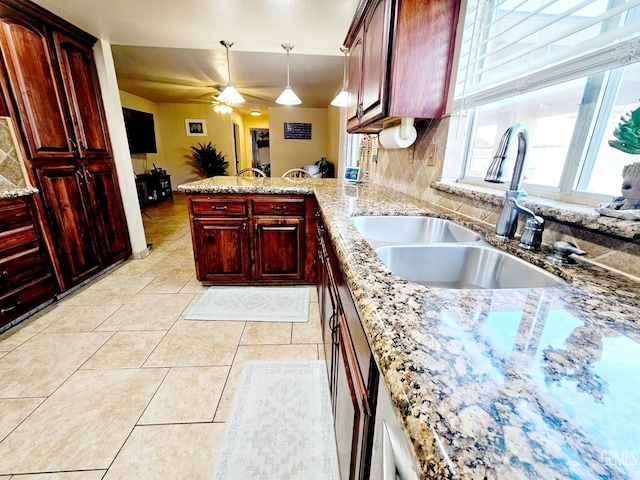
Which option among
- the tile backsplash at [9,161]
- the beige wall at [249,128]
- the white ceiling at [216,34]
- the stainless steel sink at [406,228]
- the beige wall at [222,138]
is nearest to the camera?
the stainless steel sink at [406,228]

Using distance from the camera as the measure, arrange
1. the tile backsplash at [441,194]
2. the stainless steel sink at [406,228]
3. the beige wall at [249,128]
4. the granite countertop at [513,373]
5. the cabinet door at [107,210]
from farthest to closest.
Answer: the beige wall at [249,128] < the cabinet door at [107,210] < the stainless steel sink at [406,228] < the tile backsplash at [441,194] < the granite countertop at [513,373]

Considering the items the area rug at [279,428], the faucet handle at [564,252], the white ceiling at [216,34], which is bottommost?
the area rug at [279,428]

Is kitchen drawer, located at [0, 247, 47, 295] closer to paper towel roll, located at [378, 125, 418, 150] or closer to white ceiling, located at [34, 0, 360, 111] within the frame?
white ceiling, located at [34, 0, 360, 111]

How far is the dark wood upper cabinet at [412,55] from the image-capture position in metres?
1.30

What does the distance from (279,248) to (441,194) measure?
4.31 ft

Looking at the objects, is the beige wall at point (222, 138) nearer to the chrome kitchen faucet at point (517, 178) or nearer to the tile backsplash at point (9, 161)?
the tile backsplash at point (9, 161)

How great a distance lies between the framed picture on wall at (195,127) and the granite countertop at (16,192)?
599cm

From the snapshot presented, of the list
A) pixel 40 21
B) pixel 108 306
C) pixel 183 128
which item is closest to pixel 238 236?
pixel 108 306

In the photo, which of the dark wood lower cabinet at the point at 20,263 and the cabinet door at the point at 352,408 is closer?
the cabinet door at the point at 352,408

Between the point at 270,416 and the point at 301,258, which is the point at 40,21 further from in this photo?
the point at 270,416

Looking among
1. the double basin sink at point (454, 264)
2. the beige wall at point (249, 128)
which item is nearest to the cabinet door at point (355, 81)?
the double basin sink at point (454, 264)

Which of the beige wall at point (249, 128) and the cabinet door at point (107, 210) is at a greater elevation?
the beige wall at point (249, 128)

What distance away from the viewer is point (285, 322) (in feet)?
6.37

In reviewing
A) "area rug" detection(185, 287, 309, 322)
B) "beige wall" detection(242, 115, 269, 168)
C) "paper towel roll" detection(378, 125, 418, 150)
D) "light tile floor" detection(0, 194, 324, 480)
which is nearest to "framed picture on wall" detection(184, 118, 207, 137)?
"beige wall" detection(242, 115, 269, 168)
